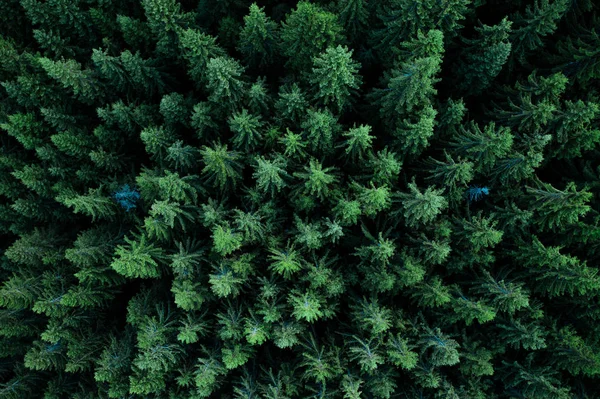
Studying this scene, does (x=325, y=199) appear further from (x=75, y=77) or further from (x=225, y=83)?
(x=75, y=77)

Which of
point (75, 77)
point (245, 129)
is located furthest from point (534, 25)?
point (75, 77)

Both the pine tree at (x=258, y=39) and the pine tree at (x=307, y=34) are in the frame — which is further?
the pine tree at (x=258, y=39)

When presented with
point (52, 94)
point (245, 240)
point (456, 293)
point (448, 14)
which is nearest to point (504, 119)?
point (448, 14)

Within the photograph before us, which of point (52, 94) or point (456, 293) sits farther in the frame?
point (52, 94)

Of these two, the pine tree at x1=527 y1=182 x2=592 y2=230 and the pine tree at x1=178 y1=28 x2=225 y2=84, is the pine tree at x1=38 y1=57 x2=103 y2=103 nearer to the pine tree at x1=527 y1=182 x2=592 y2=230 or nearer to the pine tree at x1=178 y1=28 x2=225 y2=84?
the pine tree at x1=178 y1=28 x2=225 y2=84

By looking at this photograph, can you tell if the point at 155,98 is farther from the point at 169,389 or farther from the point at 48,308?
the point at 169,389

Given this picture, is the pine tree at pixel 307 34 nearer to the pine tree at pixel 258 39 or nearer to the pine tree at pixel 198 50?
the pine tree at pixel 258 39

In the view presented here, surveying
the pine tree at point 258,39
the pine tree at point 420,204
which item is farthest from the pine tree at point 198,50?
the pine tree at point 420,204

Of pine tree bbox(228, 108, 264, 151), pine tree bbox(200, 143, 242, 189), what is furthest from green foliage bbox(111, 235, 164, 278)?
pine tree bbox(228, 108, 264, 151)
